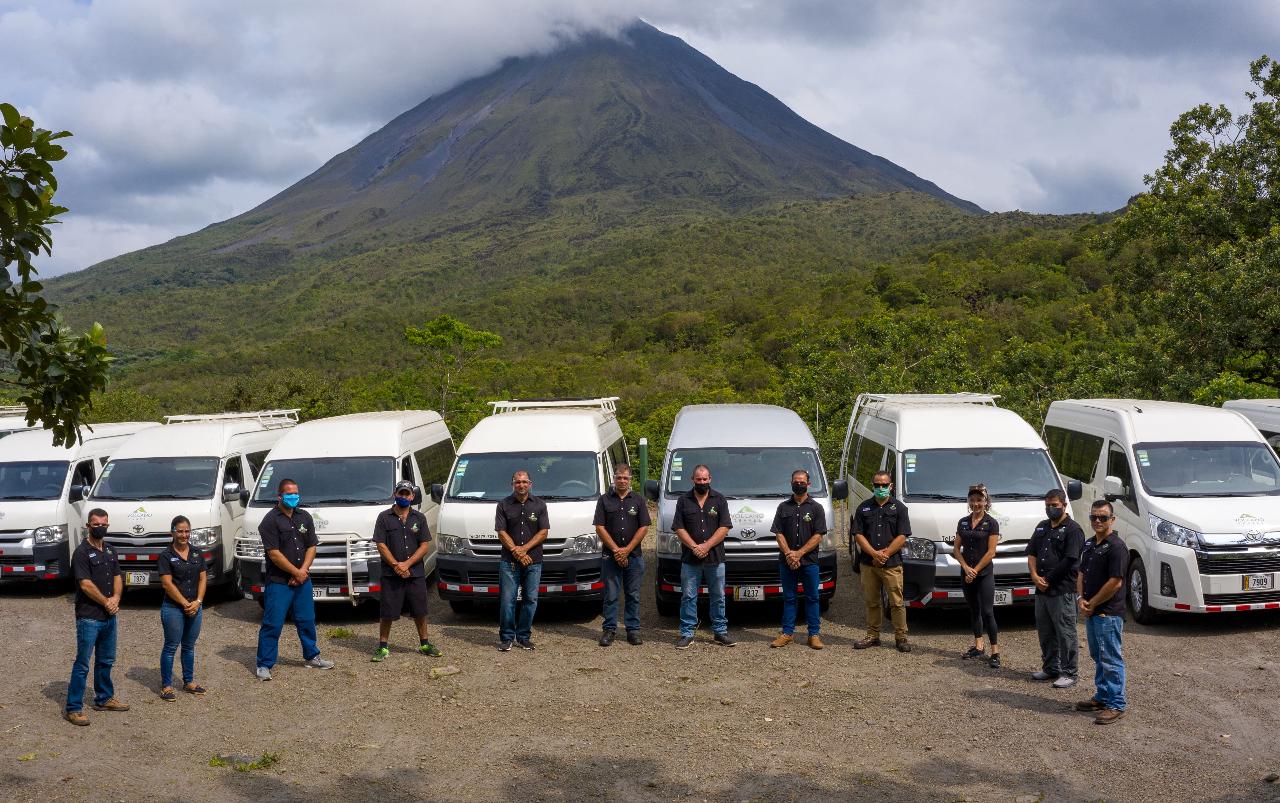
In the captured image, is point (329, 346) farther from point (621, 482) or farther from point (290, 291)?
point (621, 482)

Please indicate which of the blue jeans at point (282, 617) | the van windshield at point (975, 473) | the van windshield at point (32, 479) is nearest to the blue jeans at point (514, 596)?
the blue jeans at point (282, 617)

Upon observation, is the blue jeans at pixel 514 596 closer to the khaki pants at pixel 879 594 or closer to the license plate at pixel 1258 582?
the khaki pants at pixel 879 594

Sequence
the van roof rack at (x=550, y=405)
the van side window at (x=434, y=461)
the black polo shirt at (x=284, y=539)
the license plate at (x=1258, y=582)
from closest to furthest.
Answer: the black polo shirt at (x=284, y=539) < the license plate at (x=1258, y=582) < the van side window at (x=434, y=461) < the van roof rack at (x=550, y=405)

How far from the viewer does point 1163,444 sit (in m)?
11.1

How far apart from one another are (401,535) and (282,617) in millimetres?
1238

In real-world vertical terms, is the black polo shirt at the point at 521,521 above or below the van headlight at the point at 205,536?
above

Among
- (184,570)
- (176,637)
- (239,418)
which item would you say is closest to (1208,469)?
(184,570)

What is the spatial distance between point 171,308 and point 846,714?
12177 cm

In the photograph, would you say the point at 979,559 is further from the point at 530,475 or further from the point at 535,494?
the point at 530,475

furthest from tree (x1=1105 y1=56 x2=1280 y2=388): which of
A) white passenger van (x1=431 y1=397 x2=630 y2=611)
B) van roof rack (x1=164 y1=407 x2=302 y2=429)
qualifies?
van roof rack (x1=164 y1=407 x2=302 y2=429)

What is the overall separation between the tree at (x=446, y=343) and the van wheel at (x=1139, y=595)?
19.5 meters

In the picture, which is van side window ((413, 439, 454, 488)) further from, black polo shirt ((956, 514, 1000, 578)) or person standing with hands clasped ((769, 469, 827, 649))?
black polo shirt ((956, 514, 1000, 578))

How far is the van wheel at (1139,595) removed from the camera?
1030 centimetres

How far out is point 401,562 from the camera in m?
9.88
